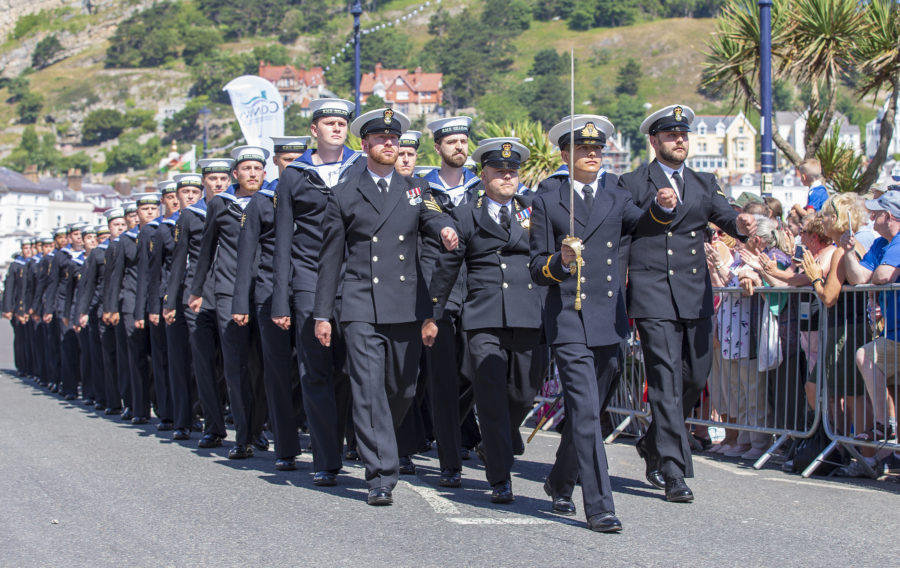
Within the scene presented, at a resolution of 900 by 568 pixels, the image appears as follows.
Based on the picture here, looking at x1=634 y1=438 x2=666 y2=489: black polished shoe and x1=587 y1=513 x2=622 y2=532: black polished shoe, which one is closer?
x1=587 y1=513 x2=622 y2=532: black polished shoe

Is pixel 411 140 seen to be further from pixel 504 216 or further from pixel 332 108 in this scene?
pixel 504 216

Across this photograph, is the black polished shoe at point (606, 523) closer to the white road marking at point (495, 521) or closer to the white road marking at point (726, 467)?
the white road marking at point (495, 521)

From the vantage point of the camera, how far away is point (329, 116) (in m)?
8.38

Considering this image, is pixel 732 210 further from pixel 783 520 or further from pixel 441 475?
pixel 441 475

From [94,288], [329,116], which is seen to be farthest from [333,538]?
[94,288]

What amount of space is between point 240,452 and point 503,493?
287 centimetres

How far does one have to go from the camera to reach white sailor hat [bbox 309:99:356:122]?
8.38 meters

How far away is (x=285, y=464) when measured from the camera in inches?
349

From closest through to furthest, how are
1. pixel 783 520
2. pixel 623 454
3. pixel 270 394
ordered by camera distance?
pixel 783 520 → pixel 270 394 → pixel 623 454

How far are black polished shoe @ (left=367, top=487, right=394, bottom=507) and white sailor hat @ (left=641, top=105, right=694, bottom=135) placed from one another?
105 inches

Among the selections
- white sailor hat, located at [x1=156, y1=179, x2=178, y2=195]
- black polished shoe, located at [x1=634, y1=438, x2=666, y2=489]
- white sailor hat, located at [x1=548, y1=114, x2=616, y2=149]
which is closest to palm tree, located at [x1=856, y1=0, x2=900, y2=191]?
white sailor hat, located at [x1=156, y1=179, x2=178, y2=195]

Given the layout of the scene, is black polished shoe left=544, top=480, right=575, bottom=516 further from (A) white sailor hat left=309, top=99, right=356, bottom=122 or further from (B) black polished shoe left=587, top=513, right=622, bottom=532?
(A) white sailor hat left=309, top=99, right=356, bottom=122

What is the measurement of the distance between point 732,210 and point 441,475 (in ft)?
8.05

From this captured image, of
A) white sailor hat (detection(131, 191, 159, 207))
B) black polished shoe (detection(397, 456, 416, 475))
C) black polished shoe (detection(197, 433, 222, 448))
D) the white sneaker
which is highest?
white sailor hat (detection(131, 191, 159, 207))
